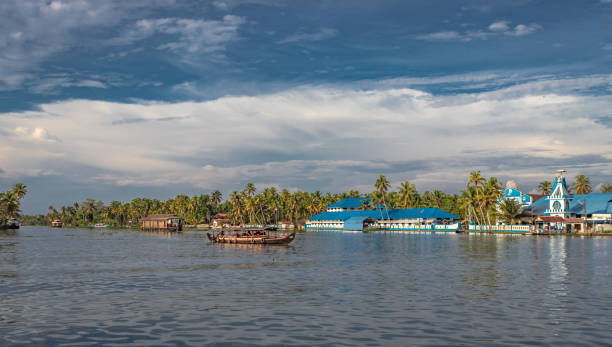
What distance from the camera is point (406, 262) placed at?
1858 inches

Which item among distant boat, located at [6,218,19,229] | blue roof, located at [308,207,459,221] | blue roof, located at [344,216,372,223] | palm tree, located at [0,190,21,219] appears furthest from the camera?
distant boat, located at [6,218,19,229]

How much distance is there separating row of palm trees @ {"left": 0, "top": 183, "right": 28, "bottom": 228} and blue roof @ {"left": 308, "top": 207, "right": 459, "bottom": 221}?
97.5 m

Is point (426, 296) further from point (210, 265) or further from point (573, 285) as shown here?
point (210, 265)

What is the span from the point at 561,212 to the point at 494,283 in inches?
3989

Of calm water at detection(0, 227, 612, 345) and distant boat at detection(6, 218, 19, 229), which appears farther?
distant boat at detection(6, 218, 19, 229)

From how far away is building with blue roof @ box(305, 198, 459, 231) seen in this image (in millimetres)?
136875

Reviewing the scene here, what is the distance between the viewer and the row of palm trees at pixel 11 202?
15800 cm

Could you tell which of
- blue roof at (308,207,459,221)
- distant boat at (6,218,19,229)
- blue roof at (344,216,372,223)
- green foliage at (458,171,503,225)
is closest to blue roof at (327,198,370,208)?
blue roof at (308,207,459,221)

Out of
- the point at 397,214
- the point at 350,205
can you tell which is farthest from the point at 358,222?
the point at 350,205

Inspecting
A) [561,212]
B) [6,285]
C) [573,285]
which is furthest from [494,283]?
[561,212]

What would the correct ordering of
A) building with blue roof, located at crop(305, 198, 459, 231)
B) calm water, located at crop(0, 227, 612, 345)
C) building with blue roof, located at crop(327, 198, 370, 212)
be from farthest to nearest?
building with blue roof, located at crop(327, 198, 370, 212), building with blue roof, located at crop(305, 198, 459, 231), calm water, located at crop(0, 227, 612, 345)

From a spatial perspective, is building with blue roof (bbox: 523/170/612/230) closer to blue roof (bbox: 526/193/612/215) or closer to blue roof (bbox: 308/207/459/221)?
blue roof (bbox: 526/193/612/215)

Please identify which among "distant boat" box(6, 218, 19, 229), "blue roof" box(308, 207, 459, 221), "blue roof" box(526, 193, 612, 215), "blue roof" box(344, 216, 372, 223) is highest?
"blue roof" box(526, 193, 612, 215)

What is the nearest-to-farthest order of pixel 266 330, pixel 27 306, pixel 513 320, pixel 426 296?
pixel 266 330 → pixel 513 320 → pixel 27 306 → pixel 426 296
